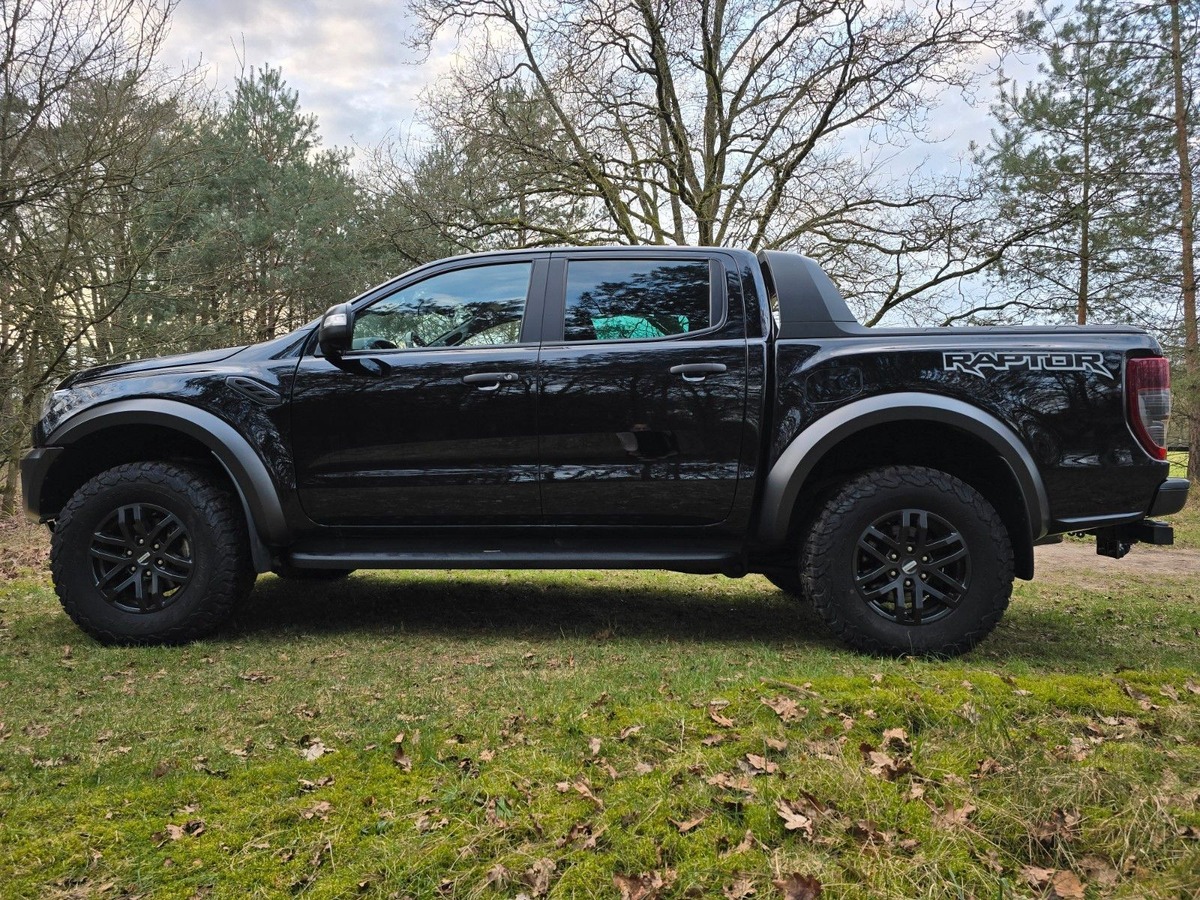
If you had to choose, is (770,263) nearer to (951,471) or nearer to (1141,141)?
(951,471)

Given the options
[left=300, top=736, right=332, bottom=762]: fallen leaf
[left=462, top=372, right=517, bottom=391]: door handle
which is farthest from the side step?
[left=300, top=736, right=332, bottom=762]: fallen leaf

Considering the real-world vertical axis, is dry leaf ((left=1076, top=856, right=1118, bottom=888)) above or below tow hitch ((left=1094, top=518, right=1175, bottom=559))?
below

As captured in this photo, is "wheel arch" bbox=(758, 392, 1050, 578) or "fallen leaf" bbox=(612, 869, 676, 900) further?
"wheel arch" bbox=(758, 392, 1050, 578)

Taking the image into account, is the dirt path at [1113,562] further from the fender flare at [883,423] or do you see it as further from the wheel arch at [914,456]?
the fender flare at [883,423]

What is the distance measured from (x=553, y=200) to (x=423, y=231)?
98.0 inches

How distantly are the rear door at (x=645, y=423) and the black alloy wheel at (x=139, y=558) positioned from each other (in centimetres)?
182

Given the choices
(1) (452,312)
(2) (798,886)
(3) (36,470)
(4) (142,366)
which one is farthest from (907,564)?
(3) (36,470)

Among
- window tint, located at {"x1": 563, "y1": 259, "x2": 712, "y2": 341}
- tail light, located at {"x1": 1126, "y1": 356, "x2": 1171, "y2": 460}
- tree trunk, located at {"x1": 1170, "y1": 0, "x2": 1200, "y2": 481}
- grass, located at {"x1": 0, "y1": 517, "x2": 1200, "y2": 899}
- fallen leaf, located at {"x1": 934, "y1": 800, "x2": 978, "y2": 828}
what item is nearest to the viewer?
grass, located at {"x1": 0, "y1": 517, "x2": 1200, "y2": 899}

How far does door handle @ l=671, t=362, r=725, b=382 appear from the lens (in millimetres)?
3615

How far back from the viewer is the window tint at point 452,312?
3902mm

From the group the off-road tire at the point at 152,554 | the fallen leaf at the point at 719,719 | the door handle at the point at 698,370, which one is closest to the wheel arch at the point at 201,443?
the off-road tire at the point at 152,554

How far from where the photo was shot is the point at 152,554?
3.76m

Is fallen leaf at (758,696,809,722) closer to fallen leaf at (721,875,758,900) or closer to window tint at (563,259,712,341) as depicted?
fallen leaf at (721,875,758,900)

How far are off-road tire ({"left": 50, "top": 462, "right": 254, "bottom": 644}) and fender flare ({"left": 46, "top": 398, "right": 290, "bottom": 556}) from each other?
140 mm
